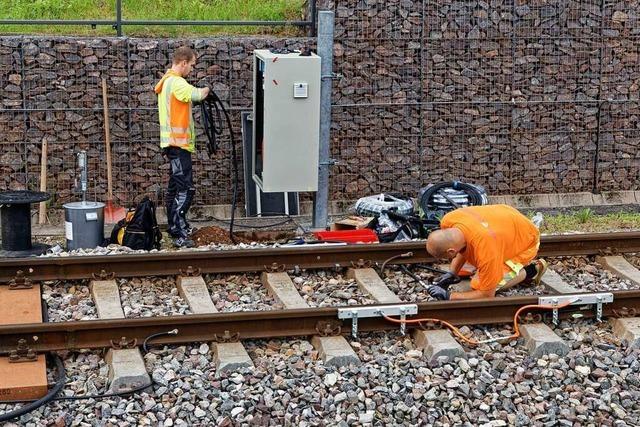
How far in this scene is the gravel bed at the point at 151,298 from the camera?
914 centimetres

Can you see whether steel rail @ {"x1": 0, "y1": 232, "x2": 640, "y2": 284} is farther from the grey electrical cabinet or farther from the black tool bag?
the grey electrical cabinet

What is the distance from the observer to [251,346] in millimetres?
8367

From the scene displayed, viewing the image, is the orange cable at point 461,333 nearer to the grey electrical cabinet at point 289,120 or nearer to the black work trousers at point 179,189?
the grey electrical cabinet at point 289,120

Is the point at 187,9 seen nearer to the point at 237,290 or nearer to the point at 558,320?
the point at 237,290

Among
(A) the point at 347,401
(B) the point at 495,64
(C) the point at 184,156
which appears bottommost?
(A) the point at 347,401

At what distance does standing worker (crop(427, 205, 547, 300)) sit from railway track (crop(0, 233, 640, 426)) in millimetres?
339

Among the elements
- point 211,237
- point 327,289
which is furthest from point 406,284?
point 211,237

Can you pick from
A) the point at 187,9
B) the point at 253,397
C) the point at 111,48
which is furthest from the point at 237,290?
the point at 187,9

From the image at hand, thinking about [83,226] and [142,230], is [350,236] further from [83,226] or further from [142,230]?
[83,226]

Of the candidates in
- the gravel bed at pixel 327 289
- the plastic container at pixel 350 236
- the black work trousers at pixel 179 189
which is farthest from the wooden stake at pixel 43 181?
the gravel bed at pixel 327 289

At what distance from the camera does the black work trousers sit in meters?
12.7

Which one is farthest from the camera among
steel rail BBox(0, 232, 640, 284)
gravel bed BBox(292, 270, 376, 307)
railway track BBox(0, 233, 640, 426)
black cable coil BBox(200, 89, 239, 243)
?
black cable coil BBox(200, 89, 239, 243)

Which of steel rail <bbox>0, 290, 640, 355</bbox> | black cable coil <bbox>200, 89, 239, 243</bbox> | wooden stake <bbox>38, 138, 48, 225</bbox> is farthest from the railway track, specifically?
wooden stake <bbox>38, 138, 48, 225</bbox>

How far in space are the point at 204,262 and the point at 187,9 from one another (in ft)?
23.3
